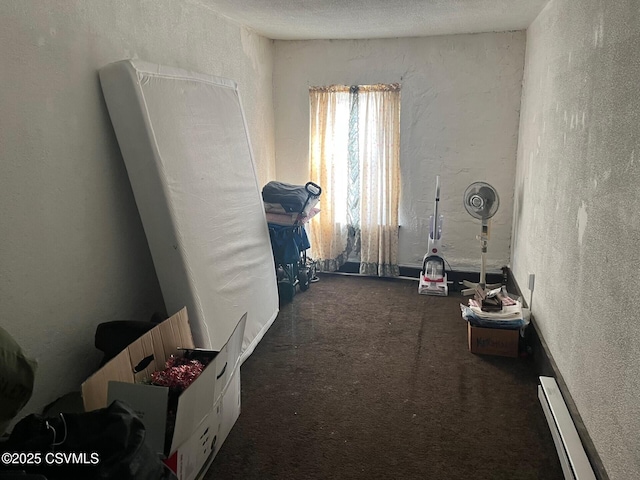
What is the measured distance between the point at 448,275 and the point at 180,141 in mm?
2959

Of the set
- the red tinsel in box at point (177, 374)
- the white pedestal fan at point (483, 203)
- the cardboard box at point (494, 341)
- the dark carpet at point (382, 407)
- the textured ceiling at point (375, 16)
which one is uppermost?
the textured ceiling at point (375, 16)

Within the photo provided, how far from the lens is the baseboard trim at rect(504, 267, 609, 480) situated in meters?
1.78

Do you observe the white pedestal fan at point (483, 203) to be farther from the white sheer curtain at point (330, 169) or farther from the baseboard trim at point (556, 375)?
the white sheer curtain at point (330, 169)

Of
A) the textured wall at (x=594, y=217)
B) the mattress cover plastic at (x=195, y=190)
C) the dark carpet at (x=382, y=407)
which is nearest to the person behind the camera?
the textured wall at (x=594, y=217)

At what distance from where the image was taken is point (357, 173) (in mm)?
4590

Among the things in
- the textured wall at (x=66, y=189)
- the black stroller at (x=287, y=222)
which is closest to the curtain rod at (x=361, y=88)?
the black stroller at (x=287, y=222)

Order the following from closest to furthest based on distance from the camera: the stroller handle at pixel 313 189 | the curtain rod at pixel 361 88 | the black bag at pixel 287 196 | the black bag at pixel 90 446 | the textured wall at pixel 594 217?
the black bag at pixel 90 446 < the textured wall at pixel 594 217 < the black bag at pixel 287 196 < the stroller handle at pixel 313 189 < the curtain rod at pixel 361 88

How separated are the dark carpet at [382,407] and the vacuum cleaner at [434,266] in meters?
0.52

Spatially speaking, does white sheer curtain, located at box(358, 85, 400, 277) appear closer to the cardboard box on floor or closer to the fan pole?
the fan pole

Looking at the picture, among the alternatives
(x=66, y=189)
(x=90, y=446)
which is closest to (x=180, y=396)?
(x=90, y=446)

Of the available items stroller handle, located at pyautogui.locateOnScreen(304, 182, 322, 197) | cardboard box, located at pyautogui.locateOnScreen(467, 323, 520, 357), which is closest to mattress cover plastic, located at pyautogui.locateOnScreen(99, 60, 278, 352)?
stroller handle, located at pyautogui.locateOnScreen(304, 182, 322, 197)

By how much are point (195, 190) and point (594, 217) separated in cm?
190

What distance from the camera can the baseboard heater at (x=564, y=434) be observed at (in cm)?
179

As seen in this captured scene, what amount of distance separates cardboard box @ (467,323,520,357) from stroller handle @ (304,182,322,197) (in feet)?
5.52
